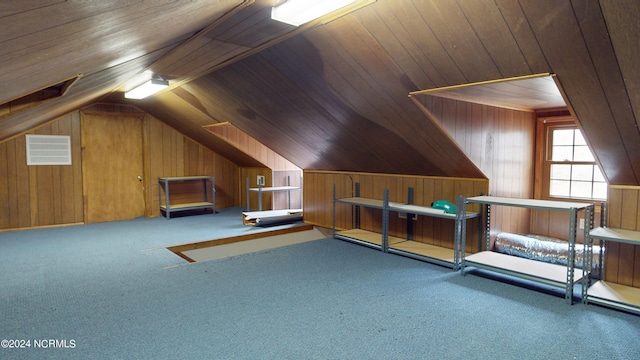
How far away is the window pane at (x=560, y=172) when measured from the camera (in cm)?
448

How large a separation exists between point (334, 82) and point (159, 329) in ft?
8.14

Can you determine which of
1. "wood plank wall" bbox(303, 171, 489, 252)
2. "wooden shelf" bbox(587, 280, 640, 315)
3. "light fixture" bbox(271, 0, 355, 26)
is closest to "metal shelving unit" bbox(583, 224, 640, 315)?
"wooden shelf" bbox(587, 280, 640, 315)

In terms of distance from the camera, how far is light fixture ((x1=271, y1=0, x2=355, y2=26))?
2.16m

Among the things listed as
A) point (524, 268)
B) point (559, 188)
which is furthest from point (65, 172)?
point (559, 188)

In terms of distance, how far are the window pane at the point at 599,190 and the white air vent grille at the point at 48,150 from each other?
25.1 ft

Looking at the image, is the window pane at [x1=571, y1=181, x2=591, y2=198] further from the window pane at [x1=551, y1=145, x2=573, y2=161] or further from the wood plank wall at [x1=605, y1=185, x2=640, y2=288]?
the wood plank wall at [x1=605, y1=185, x2=640, y2=288]

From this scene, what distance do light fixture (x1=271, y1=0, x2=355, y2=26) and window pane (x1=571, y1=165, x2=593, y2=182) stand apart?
3.71 metres

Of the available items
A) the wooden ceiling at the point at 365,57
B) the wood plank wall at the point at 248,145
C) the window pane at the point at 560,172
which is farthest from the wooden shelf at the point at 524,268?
the wood plank wall at the point at 248,145

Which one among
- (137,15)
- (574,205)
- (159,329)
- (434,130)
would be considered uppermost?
(137,15)

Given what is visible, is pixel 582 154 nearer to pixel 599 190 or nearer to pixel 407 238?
pixel 599 190

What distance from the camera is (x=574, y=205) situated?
3146mm

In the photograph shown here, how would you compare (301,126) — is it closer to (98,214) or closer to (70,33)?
(70,33)

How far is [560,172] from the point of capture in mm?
4535

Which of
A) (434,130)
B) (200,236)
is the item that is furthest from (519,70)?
(200,236)
